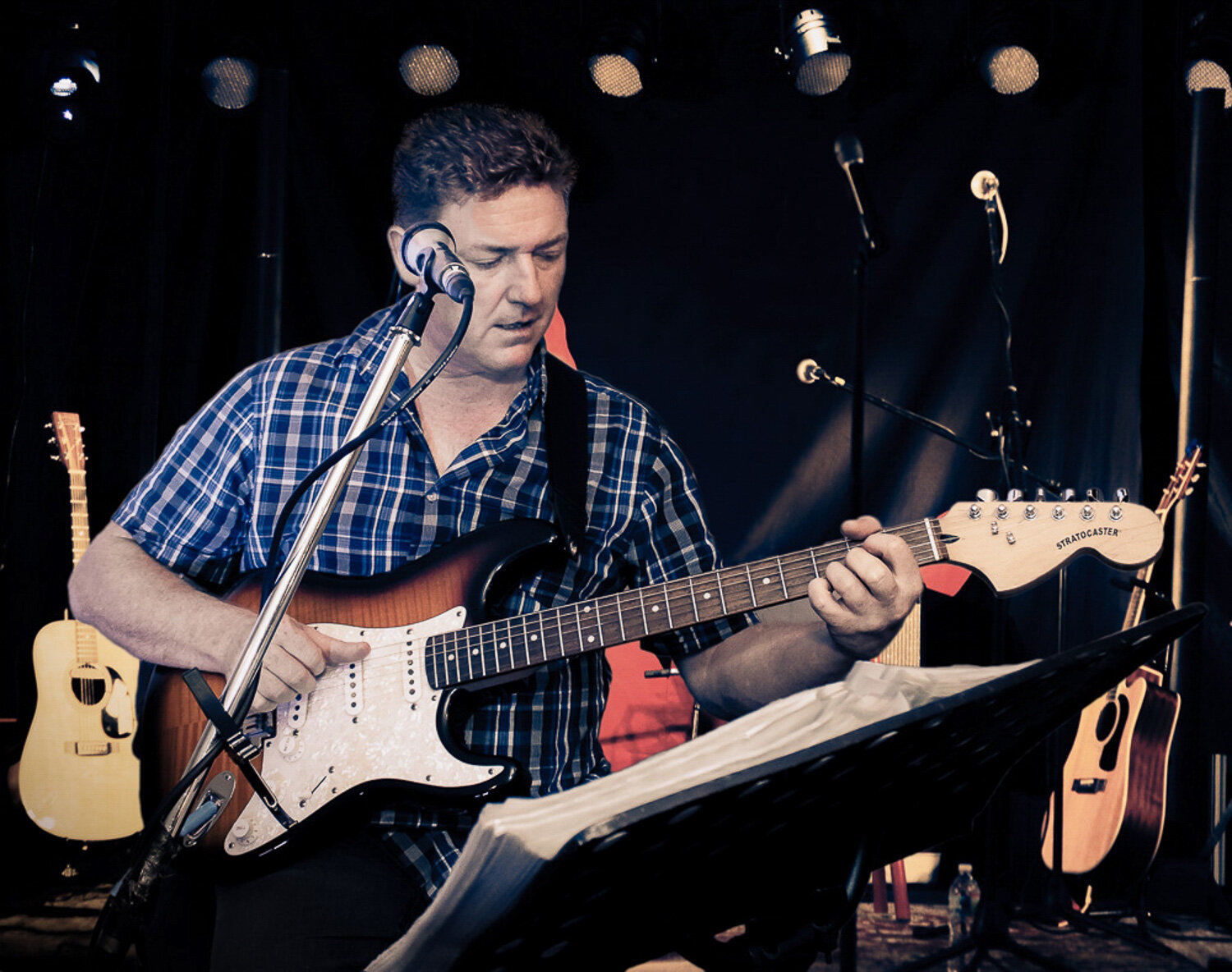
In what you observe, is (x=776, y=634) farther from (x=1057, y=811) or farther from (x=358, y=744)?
(x=1057, y=811)

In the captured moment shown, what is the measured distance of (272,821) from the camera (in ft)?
4.79

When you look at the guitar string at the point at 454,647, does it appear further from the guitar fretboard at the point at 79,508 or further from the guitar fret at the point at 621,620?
the guitar fretboard at the point at 79,508

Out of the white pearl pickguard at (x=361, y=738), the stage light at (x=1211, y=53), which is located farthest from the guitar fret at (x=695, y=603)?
the stage light at (x=1211, y=53)

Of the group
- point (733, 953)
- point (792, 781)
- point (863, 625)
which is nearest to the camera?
point (792, 781)

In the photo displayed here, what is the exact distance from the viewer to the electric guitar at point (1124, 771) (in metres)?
2.97

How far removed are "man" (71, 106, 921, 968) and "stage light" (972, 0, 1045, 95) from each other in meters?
1.83

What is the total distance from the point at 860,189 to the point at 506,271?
967 millimetres

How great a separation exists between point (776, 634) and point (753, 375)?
1.80 metres

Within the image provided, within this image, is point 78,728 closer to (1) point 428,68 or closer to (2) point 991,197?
(1) point 428,68

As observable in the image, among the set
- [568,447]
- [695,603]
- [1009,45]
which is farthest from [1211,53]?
[695,603]

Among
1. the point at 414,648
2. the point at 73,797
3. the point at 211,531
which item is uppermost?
the point at 211,531

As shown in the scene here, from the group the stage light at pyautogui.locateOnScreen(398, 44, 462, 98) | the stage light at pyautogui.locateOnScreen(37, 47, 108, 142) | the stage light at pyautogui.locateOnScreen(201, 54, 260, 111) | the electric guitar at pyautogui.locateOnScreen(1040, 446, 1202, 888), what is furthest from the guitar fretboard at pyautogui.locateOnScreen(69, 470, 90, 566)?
the electric guitar at pyautogui.locateOnScreen(1040, 446, 1202, 888)

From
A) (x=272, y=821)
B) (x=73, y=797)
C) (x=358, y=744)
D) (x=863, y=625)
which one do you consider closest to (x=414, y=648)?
(x=358, y=744)

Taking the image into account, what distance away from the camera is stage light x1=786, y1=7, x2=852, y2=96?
2.86 meters
